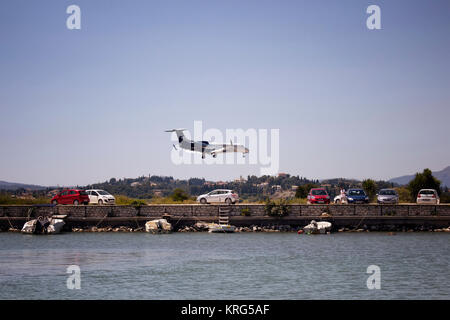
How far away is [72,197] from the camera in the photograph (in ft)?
178

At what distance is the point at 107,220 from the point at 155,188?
103m

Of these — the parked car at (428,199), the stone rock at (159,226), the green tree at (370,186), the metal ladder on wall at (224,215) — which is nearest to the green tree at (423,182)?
the green tree at (370,186)

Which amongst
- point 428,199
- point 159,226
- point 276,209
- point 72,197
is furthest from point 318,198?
point 72,197

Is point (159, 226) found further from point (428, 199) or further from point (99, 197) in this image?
point (428, 199)

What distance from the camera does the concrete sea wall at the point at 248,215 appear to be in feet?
156

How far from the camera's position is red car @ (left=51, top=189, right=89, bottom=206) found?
53875 mm

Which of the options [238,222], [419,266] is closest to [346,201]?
[238,222]

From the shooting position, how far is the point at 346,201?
50.2 meters

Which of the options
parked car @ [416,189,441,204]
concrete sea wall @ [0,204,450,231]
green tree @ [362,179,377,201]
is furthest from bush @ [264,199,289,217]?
green tree @ [362,179,377,201]

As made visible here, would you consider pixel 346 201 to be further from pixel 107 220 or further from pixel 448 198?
pixel 107 220

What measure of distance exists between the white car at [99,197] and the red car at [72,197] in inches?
31.9

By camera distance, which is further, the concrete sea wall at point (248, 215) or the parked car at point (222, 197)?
the parked car at point (222, 197)

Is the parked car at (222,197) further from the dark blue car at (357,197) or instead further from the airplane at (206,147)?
the dark blue car at (357,197)

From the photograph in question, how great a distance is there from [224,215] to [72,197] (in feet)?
50.3
